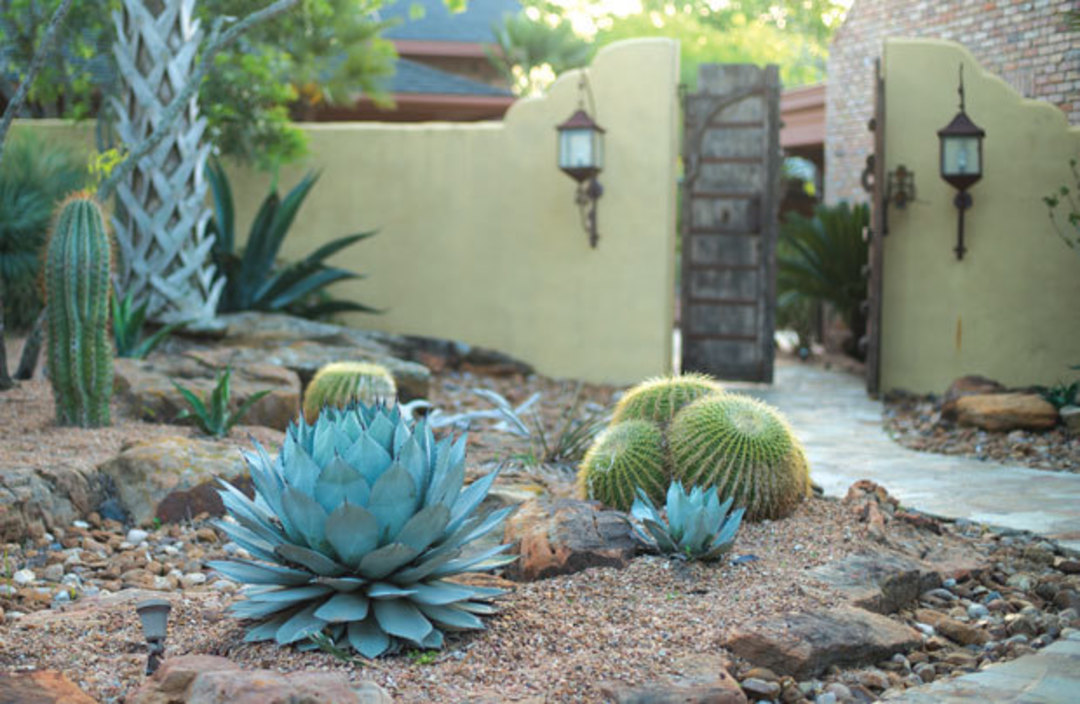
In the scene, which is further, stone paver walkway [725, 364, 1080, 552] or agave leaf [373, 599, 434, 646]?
stone paver walkway [725, 364, 1080, 552]

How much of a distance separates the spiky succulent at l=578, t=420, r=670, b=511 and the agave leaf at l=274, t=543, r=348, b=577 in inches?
55.2

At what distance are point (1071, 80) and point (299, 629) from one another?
7451mm

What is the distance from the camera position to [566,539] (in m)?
3.50

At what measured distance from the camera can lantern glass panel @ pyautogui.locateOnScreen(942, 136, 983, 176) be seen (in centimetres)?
800

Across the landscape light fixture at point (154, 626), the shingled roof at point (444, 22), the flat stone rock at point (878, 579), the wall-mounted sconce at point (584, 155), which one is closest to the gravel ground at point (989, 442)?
the flat stone rock at point (878, 579)

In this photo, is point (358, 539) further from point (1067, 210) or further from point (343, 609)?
point (1067, 210)

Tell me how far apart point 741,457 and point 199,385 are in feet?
10.8

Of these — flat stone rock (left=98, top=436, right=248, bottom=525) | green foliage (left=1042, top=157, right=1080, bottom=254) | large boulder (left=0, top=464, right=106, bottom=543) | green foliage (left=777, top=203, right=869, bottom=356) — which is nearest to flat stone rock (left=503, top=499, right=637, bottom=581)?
flat stone rock (left=98, top=436, right=248, bottom=525)

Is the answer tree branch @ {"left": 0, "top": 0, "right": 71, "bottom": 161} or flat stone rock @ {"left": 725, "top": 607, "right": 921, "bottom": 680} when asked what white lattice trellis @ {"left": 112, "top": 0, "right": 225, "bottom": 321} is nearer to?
tree branch @ {"left": 0, "top": 0, "right": 71, "bottom": 161}

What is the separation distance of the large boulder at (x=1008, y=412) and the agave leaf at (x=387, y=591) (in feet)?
16.1

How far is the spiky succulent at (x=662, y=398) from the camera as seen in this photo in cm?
426

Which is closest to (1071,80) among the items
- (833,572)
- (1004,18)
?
(1004,18)

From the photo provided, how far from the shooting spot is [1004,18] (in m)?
8.74

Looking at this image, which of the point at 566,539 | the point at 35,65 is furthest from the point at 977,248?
the point at 35,65
